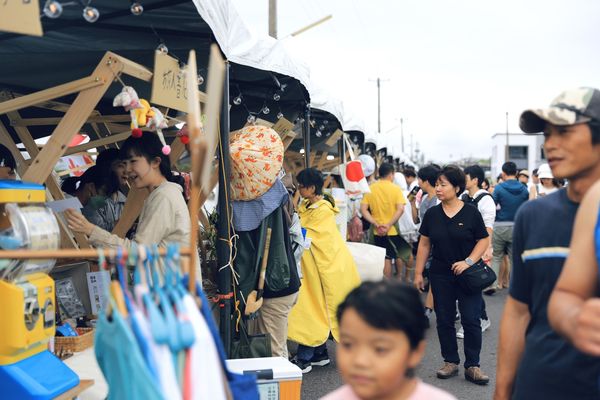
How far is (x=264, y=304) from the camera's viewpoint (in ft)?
16.8

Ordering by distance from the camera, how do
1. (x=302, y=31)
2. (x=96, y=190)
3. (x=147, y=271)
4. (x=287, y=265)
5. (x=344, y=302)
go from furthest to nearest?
(x=302, y=31)
(x=96, y=190)
(x=287, y=265)
(x=147, y=271)
(x=344, y=302)

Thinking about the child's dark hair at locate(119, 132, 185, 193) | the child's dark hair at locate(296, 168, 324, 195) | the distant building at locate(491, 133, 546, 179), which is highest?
the child's dark hair at locate(119, 132, 185, 193)

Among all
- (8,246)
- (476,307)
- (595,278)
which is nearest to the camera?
(595,278)

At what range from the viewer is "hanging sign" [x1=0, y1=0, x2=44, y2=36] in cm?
222

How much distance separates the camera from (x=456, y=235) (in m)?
5.43

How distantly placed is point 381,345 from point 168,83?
2.29 meters

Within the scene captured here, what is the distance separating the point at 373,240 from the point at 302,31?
5.47 meters

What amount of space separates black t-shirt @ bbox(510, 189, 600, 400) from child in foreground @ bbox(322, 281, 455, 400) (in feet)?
1.62

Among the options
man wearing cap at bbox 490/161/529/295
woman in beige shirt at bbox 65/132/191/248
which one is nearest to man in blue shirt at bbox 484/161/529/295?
man wearing cap at bbox 490/161/529/295

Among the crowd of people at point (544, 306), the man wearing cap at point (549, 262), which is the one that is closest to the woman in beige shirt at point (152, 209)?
the crowd of people at point (544, 306)

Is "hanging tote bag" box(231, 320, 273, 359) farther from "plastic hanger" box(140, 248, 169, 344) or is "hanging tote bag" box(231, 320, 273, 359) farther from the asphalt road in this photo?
"plastic hanger" box(140, 248, 169, 344)

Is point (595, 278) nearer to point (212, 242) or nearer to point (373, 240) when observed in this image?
point (212, 242)

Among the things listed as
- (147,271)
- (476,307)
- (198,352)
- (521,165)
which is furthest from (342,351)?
(521,165)

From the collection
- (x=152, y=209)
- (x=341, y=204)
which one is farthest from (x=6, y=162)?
(x=341, y=204)
